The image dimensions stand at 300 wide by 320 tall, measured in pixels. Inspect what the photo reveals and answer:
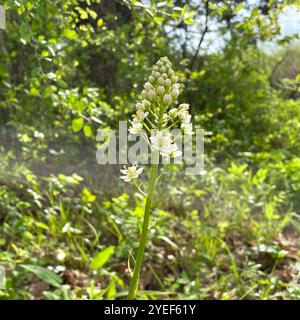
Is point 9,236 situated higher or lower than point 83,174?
lower

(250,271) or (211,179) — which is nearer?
(250,271)

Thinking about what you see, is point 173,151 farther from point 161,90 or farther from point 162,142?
point 161,90

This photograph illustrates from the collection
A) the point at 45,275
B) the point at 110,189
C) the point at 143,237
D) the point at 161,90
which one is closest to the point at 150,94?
the point at 161,90

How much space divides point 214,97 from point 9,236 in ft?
13.5

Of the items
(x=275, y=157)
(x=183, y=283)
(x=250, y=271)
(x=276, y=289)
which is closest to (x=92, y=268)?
(x=183, y=283)

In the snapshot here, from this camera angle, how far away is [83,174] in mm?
3961

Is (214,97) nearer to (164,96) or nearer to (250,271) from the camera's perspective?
(250,271)

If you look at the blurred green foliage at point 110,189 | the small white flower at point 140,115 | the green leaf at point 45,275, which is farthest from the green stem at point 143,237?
the green leaf at point 45,275

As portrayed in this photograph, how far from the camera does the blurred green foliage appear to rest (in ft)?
6.99

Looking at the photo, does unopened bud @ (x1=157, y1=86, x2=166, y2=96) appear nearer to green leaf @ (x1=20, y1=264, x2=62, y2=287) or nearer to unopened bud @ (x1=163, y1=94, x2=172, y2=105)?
unopened bud @ (x1=163, y1=94, x2=172, y2=105)

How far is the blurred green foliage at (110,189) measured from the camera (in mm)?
2131

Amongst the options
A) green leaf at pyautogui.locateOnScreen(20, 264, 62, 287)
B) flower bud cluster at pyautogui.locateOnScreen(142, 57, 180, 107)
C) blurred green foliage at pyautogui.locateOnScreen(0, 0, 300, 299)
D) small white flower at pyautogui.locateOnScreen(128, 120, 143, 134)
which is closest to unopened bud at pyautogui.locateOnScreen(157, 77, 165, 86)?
flower bud cluster at pyautogui.locateOnScreen(142, 57, 180, 107)
